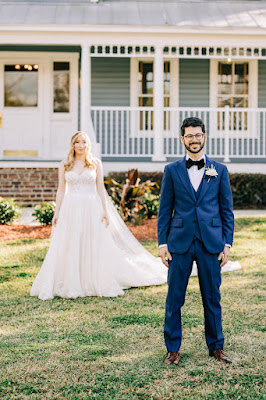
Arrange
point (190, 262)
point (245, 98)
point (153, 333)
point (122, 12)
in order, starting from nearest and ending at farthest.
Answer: point (190, 262) → point (153, 333) → point (122, 12) → point (245, 98)

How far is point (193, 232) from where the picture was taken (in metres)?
4.26

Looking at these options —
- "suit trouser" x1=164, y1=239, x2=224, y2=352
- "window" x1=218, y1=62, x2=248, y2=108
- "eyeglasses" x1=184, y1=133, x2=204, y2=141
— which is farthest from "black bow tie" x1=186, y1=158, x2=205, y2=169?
"window" x1=218, y1=62, x2=248, y2=108

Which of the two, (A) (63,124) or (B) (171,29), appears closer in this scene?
(B) (171,29)

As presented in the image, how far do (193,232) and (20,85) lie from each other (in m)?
12.8

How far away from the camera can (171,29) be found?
1405 centimetres

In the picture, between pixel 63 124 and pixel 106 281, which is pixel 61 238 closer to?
pixel 106 281

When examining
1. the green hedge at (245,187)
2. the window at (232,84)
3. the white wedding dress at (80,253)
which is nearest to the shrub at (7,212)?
the green hedge at (245,187)

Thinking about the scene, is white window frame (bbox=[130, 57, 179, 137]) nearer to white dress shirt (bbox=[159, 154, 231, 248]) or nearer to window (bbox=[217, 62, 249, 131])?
window (bbox=[217, 62, 249, 131])

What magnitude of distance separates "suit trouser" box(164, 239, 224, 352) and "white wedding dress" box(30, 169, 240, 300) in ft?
7.50

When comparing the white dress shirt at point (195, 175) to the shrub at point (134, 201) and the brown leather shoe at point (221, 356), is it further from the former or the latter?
the shrub at point (134, 201)

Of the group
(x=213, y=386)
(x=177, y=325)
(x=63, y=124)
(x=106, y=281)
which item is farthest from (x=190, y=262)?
(x=63, y=124)

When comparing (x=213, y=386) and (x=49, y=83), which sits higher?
(x=49, y=83)

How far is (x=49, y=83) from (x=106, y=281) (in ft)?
33.9

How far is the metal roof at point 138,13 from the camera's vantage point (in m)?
14.4
